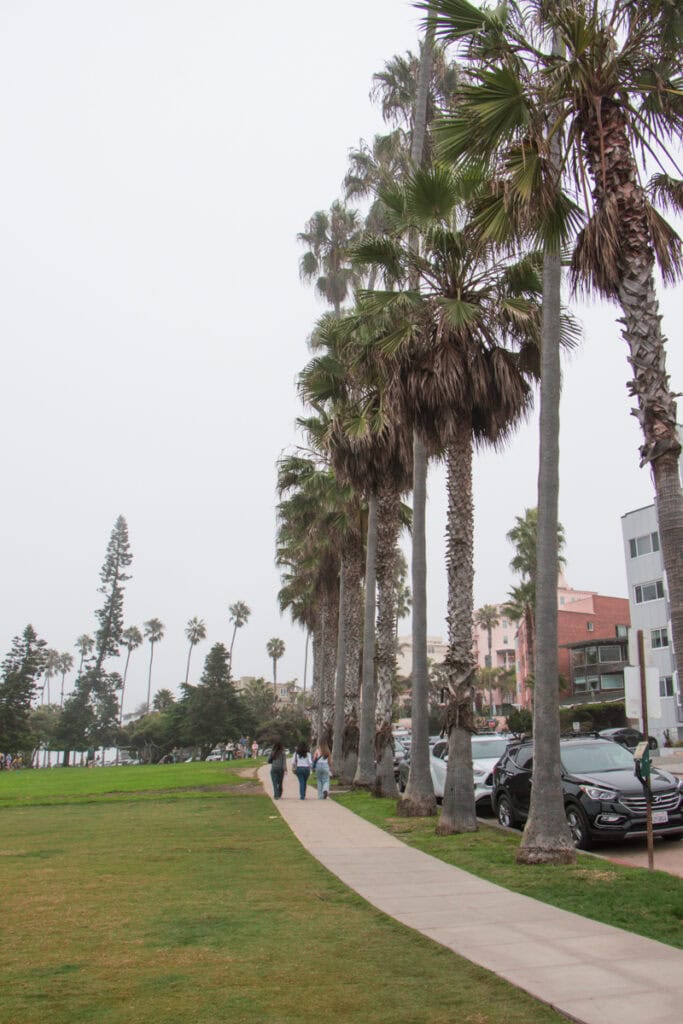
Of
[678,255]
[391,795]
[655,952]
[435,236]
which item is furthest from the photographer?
[391,795]

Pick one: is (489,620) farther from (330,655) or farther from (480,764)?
(480,764)

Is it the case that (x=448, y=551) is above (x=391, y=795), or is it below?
above

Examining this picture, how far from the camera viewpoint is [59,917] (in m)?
8.52

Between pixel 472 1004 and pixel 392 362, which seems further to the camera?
pixel 392 362

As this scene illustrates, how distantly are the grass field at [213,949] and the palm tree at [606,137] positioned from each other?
3402 mm

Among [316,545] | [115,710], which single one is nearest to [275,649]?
[115,710]

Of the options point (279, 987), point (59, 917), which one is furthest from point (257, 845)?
point (279, 987)

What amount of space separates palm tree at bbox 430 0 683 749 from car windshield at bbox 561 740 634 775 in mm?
6662

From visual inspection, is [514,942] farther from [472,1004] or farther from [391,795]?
[391,795]

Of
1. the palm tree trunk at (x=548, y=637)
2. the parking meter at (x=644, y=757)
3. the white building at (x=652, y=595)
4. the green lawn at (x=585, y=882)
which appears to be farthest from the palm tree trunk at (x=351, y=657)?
the parking meter at (x=644, y=757)

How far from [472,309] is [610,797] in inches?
323

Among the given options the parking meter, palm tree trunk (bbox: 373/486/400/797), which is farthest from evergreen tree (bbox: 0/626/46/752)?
the parking meter

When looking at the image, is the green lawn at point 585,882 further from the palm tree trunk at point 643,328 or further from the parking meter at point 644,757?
the palm tree trunk at point 643,328

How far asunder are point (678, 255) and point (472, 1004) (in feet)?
24.7
